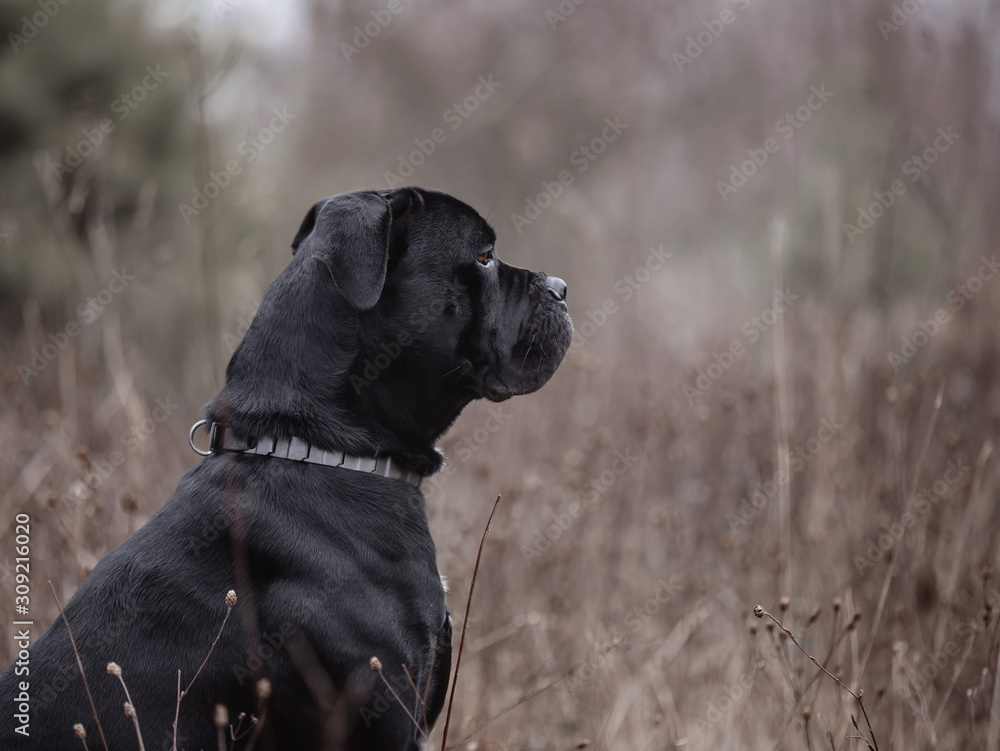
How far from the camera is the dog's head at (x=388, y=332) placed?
2.25 meters

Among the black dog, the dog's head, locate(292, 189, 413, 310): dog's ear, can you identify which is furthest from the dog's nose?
locate(292, 189, 413, 310): dog's ear

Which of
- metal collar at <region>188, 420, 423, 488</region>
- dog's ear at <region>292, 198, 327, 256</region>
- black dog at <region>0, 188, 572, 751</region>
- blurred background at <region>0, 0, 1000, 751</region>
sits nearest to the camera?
black dog at <region>0, 188, 572, 751</region>

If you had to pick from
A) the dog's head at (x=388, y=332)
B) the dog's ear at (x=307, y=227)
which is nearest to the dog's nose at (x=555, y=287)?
the dog's head at (x=388, y=332)

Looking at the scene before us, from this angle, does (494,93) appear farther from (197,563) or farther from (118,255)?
(197,563)

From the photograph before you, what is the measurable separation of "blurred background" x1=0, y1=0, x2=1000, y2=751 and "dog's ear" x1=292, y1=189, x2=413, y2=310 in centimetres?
34

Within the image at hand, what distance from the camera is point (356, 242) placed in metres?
2.32

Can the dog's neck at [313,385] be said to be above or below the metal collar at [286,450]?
above

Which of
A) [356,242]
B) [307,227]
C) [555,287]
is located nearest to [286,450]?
[356,242]

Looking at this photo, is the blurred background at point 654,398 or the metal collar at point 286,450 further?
the blurred background at point 654,398

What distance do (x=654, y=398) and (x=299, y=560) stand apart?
4.32 m

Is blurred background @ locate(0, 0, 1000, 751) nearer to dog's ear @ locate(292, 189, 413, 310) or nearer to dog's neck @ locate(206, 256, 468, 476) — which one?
dog's neck @ locate(206, 256, 468, 476)

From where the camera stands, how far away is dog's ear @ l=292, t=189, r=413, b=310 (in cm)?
227

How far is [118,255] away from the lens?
20.0 ft

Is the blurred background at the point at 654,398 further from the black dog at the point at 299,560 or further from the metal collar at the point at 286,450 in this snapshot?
the metal collar at the point at 286,450
